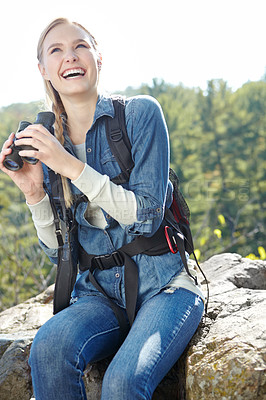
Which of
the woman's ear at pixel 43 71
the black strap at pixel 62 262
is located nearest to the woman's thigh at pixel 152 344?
the black strap at pixel 62 262

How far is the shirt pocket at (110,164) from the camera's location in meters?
2.23

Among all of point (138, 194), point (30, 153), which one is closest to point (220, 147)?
point (138, 194)

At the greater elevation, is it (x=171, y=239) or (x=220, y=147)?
(x=171, y=239)

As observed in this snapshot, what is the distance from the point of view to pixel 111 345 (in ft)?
6.99

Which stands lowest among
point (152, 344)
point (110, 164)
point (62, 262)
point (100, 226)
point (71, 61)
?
point (152, 344)

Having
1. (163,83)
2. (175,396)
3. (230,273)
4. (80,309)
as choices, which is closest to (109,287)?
(80,309)

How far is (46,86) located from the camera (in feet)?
7.99

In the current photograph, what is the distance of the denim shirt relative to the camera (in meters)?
2.07

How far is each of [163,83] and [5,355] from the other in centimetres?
3273

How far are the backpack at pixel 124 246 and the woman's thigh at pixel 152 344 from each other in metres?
0.14

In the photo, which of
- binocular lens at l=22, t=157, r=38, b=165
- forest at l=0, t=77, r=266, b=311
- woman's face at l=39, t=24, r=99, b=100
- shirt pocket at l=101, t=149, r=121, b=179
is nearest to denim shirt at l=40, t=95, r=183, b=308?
shirt pocket at l=101, t=149, r=121, b=179

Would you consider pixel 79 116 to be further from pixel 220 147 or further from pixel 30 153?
pixel 220 147

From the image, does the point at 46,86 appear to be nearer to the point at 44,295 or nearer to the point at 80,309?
the point at 80,309

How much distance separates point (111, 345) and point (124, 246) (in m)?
0.45
